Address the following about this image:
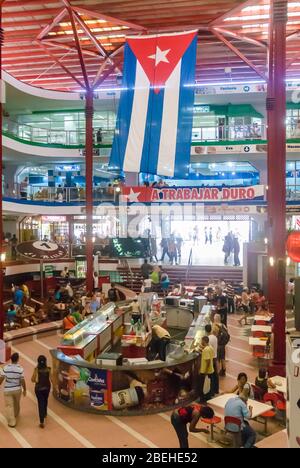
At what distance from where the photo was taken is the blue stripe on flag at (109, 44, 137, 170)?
46.0 feet

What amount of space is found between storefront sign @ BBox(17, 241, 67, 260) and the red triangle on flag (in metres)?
8.07

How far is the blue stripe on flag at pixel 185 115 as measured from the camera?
13.3 meters

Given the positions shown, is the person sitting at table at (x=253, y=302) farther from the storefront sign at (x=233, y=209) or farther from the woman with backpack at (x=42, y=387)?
the woman with backpack at (x=42, y=387)

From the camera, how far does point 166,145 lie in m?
13.4

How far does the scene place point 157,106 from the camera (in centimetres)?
1384

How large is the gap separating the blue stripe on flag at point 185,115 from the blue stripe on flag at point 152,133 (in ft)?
1.80

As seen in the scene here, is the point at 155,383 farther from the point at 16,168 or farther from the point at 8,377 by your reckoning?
the point at 16,168

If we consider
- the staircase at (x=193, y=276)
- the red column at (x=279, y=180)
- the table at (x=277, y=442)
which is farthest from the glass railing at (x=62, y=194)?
the table at (x=277, y=442)

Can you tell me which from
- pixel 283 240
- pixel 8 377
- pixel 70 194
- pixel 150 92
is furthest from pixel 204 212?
pixel 8 377

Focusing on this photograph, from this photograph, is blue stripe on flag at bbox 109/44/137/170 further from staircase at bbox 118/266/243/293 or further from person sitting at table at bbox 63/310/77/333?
staircase at bbox 118/266/243/293

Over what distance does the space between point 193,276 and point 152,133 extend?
1246cm

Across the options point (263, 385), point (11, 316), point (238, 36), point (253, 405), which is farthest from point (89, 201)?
point (253, 405)

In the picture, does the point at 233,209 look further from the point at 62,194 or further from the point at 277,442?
the point at 277,442
